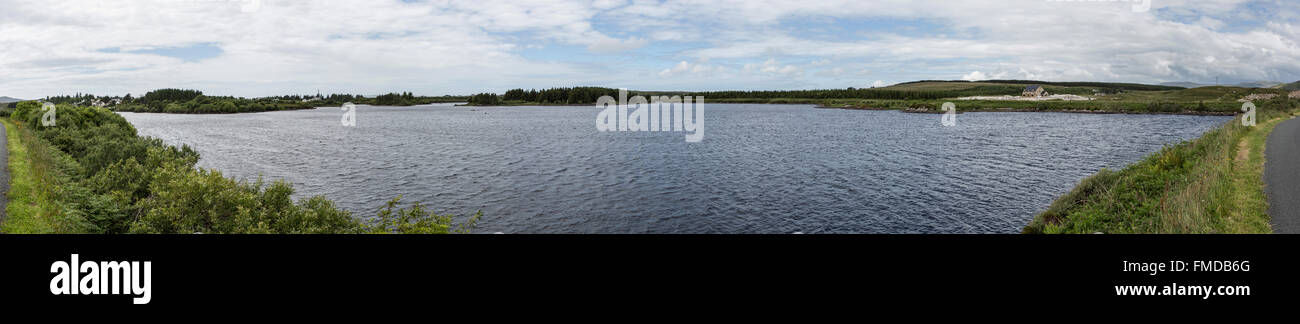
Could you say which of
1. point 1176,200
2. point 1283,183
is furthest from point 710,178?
point 1283,183

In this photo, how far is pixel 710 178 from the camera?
3262 centimetres

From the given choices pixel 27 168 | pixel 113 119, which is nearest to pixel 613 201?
pixel 27 168

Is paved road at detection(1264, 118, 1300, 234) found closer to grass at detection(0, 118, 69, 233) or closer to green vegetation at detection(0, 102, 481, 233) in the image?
green vegetation at detection(0, 102, 481, 233)

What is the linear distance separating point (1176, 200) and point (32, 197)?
98.5 ft

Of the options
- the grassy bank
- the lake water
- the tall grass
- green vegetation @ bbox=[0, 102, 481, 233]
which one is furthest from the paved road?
the tall grass

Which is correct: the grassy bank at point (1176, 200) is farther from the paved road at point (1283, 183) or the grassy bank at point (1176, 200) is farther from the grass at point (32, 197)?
the grass at point (32, 197)

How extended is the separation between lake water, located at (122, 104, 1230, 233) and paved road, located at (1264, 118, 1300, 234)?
641cm

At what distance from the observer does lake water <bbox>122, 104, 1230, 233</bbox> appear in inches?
892

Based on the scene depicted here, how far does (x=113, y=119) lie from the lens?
52.6 metres

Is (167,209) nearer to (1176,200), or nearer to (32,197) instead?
(32,197)

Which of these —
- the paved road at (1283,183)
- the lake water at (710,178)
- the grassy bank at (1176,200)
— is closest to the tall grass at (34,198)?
the lake water at (710,178)
